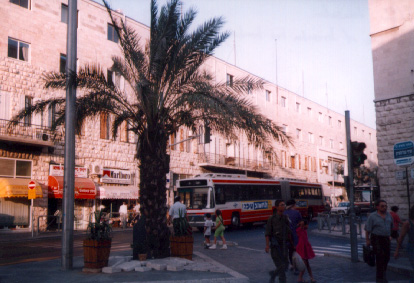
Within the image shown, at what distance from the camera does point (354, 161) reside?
12594 mm

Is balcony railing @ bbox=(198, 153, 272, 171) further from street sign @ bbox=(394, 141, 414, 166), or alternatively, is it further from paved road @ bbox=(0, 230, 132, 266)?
street sign @ bbox=(394, 141, 414, 166)

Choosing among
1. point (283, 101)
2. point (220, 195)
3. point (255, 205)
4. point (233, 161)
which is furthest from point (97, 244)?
point (283, 101)

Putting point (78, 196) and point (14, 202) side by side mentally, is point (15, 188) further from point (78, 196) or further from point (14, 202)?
point (78, 196)

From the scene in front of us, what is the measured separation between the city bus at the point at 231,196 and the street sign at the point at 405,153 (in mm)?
14944

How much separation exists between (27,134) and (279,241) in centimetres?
2161

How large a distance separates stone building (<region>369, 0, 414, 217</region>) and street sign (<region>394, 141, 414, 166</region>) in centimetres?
919

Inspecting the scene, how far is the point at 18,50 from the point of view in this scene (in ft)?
90.0

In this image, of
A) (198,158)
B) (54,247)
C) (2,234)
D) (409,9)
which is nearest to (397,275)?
(54,247)

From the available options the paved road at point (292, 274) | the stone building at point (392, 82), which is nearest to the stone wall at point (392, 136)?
the stone building at point (392, 82)

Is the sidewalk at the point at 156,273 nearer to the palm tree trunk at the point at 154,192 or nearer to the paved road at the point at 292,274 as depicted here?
the paved road at the point at 292,274

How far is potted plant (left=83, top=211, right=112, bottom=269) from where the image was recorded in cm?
1059

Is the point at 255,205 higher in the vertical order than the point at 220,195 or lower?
lower

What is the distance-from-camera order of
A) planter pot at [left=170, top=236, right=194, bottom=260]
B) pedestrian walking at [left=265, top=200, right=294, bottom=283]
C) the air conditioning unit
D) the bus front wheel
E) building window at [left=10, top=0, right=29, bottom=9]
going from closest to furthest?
pedestrian walking at [left=265, top=200, right=294, bottom=283] < planter pot at [left=170, top=236, right=194, bottom=260] < the bus front wheel < building window at [left=10, top=0, right=29, bottom=9] < the air conditioning unit

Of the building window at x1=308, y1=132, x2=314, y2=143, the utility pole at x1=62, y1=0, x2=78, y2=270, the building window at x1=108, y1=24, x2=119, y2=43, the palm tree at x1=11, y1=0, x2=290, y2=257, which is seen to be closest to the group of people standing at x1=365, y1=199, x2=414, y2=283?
the palm tree at x1=11, y1=0, x2=290, y2=257
